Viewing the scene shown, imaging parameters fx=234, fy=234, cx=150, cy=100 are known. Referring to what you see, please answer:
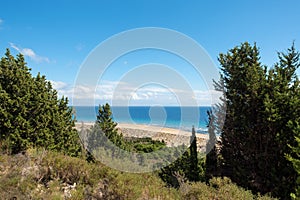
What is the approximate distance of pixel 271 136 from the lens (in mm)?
8414

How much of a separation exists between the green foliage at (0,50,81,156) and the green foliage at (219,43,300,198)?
7.54m

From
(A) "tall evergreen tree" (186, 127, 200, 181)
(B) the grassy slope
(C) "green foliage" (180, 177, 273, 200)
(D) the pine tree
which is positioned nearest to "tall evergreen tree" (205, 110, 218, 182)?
(A) "tall evergreen tree" (186, 127, 200, 181)

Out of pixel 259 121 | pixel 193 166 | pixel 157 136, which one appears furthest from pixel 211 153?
pixel 157 136

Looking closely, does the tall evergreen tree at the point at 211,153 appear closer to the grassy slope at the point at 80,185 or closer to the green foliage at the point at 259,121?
the green foliage at the point at 259,121

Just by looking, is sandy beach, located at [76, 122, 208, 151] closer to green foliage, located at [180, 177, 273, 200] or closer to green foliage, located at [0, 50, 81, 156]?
green foliage, located at [0, 50, 81, 156]

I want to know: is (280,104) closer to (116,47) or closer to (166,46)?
(166,46)

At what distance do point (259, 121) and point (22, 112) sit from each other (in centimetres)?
878

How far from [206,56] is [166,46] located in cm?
162

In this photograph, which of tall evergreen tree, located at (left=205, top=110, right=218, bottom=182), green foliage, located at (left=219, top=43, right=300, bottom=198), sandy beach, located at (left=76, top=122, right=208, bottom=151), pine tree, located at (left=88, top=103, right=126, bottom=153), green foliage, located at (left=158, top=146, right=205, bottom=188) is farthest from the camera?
sandy beach, located at (left=76, top=122, right=208, bottom=151)

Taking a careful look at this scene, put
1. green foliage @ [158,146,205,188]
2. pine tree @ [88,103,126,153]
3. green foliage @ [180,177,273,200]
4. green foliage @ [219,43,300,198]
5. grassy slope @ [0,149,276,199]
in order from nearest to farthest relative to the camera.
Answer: green foliage @ [180,177,273,200] < grassy slope @ [0,149,276,199] < green foliage @ [219,43,300,198] < green foliage @ [158,146,205,188] < pine tree @ [88,103,126,153]

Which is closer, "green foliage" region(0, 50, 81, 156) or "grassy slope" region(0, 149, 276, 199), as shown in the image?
"grassy slope" region(0, 149, 276, 199)

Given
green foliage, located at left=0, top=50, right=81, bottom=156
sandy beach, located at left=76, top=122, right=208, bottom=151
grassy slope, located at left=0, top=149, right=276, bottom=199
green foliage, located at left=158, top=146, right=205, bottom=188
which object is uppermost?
green foliage, located at left=0, top=50, right=81, bottom=156

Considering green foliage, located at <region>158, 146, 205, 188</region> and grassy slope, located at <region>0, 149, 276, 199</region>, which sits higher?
grassy slope, located at <region>0, 149, 276, 199</region>

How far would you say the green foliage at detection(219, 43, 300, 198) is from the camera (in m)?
8.00
